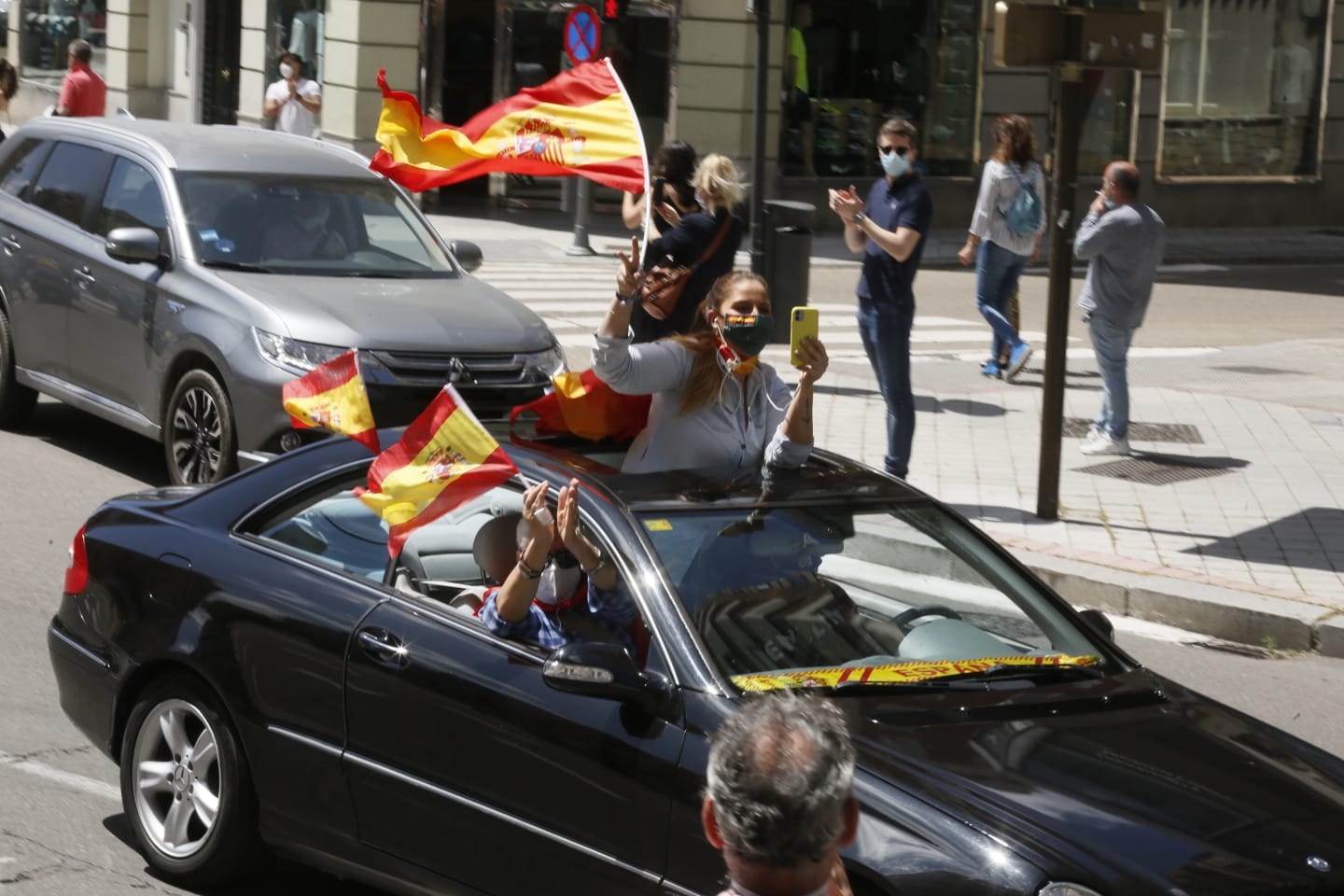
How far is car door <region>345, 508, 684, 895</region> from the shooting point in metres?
4.35

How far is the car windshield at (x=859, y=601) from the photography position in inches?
183

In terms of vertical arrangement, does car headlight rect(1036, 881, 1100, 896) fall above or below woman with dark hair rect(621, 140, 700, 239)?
below

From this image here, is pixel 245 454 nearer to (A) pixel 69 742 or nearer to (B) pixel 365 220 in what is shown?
(B) pixel 365 220

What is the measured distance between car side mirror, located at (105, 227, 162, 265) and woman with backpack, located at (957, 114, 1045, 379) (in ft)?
22.1

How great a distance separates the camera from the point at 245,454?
959 cm

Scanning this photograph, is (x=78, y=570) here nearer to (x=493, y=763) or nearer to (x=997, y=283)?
(x=493, y=763)

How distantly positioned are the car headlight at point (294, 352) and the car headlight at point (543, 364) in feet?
3.05

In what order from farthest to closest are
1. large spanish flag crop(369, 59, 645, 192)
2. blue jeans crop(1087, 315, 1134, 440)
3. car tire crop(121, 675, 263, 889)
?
blue jeans crop(1087, 315, 1134, 440), large spanish flag crop(369, 59, 645, 192), car tire crop(121, 675, 263, 889)

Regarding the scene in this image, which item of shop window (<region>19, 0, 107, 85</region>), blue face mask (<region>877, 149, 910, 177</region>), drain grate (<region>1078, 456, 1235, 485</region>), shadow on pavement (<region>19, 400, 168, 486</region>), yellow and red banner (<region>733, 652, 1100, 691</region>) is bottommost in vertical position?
shadow on pavement (<region>19, 400, 168, 486</region>)

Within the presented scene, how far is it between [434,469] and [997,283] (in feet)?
35.4

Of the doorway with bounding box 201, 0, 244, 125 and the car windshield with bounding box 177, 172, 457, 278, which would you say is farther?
the doorway with bounding box 201, 0, 244, 125

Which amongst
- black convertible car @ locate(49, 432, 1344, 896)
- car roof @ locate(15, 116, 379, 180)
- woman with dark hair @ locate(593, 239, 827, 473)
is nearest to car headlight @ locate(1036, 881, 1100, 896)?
black convertible car @ locate(49, 432, 1344, 896)

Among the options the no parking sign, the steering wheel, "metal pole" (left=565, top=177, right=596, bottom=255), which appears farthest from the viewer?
"metal pole" (left=565, top=177, right=596, bottom=255)

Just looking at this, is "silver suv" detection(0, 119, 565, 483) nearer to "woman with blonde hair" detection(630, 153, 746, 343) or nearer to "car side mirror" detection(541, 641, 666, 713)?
"woman with blonde hair" detection(630, 153, 746, 343)
